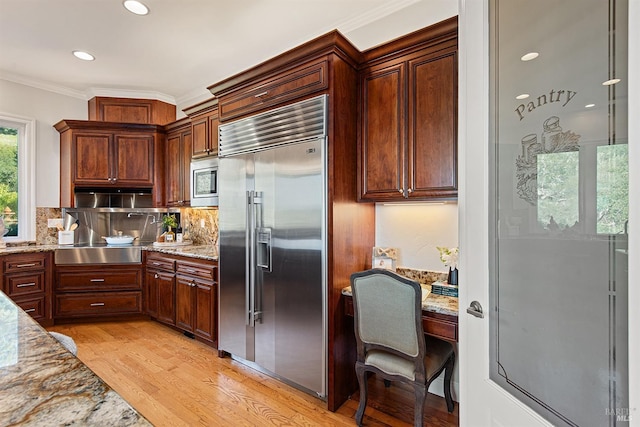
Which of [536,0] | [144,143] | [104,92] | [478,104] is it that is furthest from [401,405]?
[104,92]

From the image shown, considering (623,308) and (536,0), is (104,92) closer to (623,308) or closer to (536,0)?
(536,0)

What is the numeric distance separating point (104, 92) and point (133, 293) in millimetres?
2758

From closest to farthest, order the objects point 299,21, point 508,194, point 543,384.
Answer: point 543,384, point 508,194, point 299,21

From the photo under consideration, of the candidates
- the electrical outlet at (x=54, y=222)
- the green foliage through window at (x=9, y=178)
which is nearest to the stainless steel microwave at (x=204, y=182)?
the electrical outlet at (x=54, y=222)

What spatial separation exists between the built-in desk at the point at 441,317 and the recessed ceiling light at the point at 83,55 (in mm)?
4136

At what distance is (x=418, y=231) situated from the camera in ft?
8.09

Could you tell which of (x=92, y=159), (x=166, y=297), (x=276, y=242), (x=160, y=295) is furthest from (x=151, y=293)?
(x=276, y=242)

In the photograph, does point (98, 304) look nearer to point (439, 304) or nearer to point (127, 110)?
point (127, 110)

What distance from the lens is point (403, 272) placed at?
2.51m

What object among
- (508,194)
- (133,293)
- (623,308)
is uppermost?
(508,194)

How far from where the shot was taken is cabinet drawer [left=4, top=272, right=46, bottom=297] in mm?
3387

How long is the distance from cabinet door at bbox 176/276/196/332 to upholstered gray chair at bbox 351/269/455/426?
6.60ft

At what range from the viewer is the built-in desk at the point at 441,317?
1828 millimetres

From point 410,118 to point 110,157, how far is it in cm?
389
